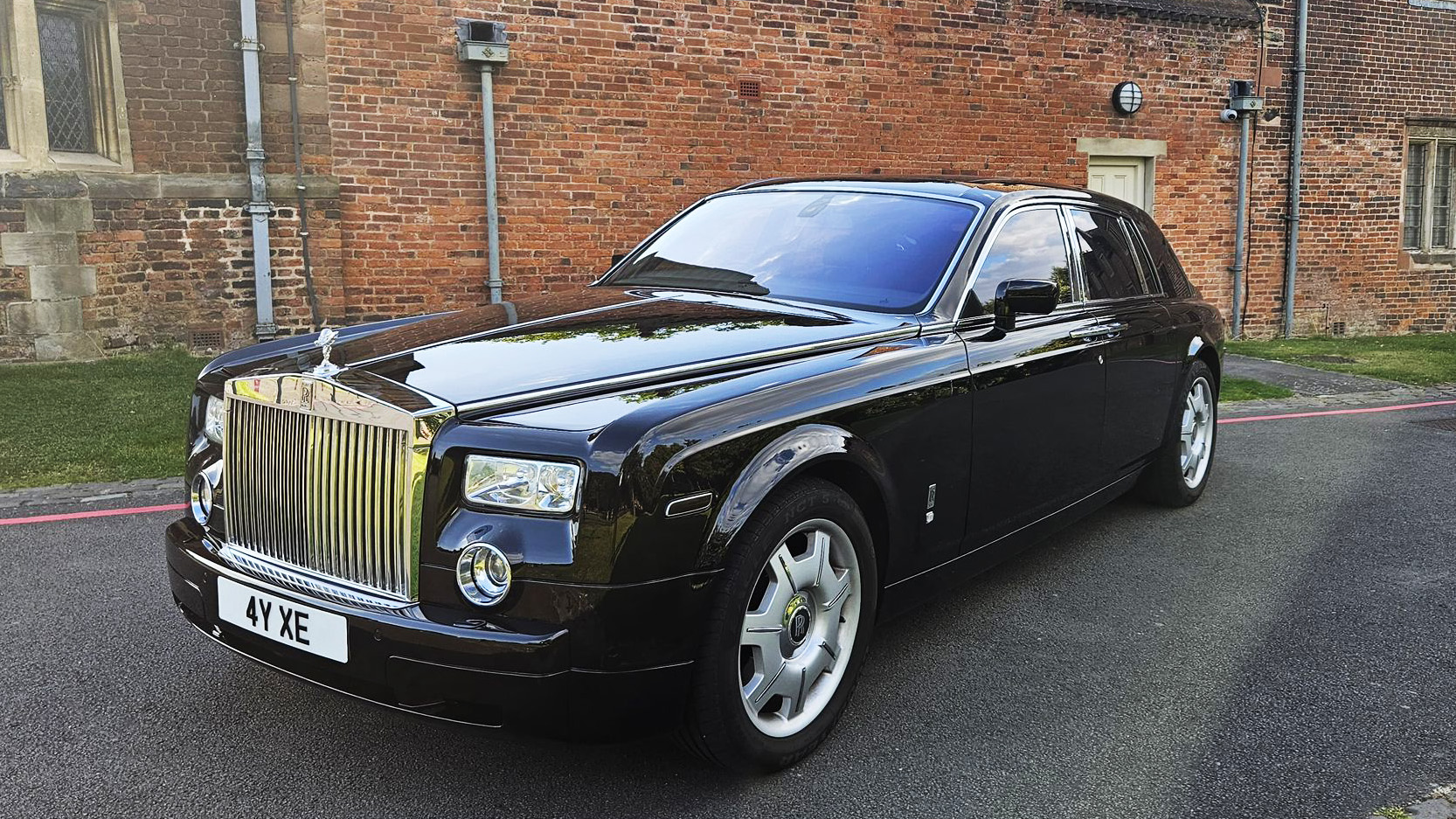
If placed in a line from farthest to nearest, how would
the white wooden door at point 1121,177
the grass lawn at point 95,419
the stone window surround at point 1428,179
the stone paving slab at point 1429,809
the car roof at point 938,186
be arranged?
the stone window surround at point 1428,179
the white wooden door at point 1121,177
the grass lawn at point 95,419
the car roof at point 938,186
the stone paving slab at point 1429,809

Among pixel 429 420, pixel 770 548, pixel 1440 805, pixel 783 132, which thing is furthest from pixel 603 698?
pixel 783 132

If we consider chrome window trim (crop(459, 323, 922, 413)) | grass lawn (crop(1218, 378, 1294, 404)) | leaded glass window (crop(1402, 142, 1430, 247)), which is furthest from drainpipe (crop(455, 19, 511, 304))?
leaded glass window (crop(1402, 142, 1430, 247))

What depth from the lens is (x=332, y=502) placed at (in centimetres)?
281

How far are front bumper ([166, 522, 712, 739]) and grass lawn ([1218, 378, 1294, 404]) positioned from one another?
26.3ft

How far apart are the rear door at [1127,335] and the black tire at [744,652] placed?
82.6 inches

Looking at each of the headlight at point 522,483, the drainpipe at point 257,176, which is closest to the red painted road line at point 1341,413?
the headlight at point 522,483

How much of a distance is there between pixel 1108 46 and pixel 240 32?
9817mm

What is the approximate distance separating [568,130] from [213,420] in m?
8.48

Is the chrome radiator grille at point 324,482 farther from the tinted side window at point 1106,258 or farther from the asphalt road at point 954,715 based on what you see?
the tinted side window at point 1106,258

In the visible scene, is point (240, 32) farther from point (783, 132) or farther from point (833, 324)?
point (833, 324)

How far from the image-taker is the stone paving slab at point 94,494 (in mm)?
5809

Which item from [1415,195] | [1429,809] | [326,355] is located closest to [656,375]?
[326,355]

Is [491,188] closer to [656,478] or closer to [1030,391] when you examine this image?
[1030,391]

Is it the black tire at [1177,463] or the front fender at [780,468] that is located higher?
the front fender at [780,468]
